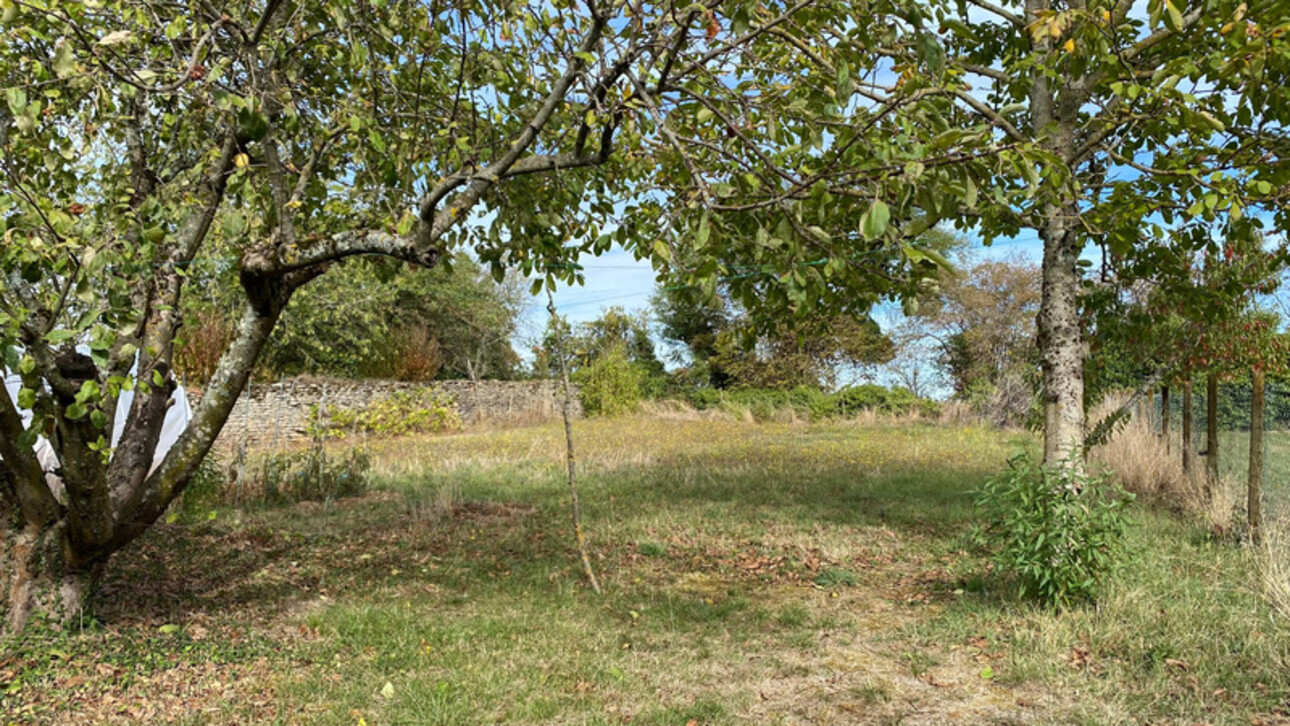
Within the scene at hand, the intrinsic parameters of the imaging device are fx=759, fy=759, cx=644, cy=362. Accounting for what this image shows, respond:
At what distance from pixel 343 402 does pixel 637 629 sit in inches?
517

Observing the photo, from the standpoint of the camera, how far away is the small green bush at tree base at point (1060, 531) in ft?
14.1

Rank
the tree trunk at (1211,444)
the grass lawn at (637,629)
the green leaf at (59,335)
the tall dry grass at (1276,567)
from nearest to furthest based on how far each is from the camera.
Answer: the green leaf at (59,335), the grass lawn at (637,629), the tall dry grass at (1276,567), the tree trunk at (1211,444)

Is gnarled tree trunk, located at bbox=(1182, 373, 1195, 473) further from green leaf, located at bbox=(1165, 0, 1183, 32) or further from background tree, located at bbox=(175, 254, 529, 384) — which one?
background tree, located at bbox=(175, 254, 529, 384)

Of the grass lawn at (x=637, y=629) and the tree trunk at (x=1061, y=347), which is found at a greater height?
the tree trunk at (x=1061, y=347)

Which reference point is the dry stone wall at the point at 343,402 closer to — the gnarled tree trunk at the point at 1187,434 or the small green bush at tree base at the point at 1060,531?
the small green bush at tree base at the point at 1060,531

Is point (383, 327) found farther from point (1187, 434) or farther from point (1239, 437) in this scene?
point (1239, 437)

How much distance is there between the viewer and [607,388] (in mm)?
21078

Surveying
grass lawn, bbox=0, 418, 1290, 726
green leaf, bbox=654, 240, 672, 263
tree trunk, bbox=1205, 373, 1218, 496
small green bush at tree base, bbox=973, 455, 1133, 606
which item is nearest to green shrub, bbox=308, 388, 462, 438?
grass lawn, bbox=0, 418, 1290, 726

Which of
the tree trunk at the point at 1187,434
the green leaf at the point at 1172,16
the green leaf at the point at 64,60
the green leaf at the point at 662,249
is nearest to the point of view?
the green leaf at the point at 64,60

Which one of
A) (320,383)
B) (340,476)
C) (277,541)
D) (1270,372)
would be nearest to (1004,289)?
(1270,372)

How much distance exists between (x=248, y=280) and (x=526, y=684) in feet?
7.96

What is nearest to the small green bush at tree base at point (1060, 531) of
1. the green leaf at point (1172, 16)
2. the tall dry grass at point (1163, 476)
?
the green leaf at point (1172, 16)

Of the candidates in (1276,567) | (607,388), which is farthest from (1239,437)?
(607,388)

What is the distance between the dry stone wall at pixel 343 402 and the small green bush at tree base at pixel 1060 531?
925 cm
